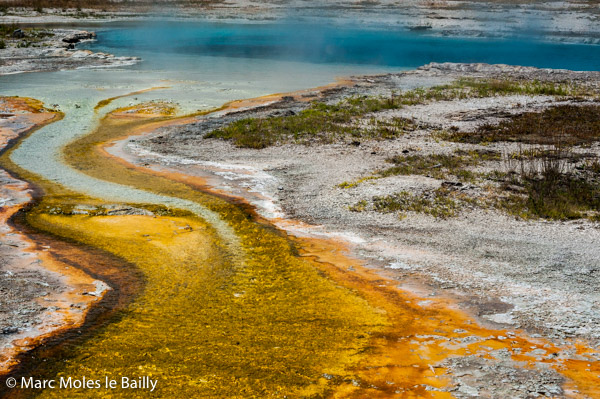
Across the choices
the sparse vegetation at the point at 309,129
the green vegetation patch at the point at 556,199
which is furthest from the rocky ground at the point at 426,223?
the sparse vegetation at the point at 309,129

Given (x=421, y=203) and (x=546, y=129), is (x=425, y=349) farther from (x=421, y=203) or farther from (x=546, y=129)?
(x=546, y=129)

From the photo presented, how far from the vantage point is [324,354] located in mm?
5594

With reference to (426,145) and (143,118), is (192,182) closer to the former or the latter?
(426,145)

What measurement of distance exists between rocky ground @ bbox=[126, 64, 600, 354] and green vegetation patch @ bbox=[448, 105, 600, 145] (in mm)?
547

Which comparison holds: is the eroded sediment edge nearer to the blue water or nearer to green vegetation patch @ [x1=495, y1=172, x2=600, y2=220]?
green vegetation patch @ [x1=495, y1=172, x2=600, y2=220]

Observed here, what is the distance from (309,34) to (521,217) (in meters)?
41.0

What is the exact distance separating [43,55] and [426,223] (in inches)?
1049

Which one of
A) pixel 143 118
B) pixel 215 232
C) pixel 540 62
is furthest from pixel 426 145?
pixel 540 62

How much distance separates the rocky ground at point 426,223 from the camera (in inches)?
265

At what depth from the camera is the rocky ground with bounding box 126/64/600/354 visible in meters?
6.73

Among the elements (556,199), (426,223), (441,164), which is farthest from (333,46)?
(426,223)

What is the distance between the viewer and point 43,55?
2962cm

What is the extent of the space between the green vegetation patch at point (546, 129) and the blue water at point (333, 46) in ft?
51.0

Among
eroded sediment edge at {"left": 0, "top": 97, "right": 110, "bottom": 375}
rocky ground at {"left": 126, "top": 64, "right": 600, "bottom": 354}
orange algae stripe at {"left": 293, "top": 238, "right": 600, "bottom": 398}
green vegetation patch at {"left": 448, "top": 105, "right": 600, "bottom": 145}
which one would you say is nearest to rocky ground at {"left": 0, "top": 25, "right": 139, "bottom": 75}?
rocky ground at {"left": 126, "top": 64, "right": 600, "bottom": 354}
